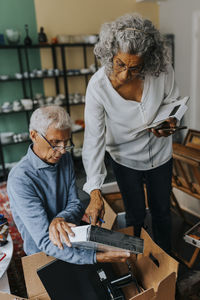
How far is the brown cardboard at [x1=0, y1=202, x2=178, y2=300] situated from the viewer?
103cm

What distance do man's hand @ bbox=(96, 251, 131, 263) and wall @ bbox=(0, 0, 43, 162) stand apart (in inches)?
132

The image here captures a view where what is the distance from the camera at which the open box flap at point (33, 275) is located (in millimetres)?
1168

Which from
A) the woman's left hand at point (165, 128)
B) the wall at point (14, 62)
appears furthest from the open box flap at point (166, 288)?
the wall at point (14, 62)

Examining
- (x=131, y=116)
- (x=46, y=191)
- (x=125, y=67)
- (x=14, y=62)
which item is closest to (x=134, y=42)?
(x=125, y=67)

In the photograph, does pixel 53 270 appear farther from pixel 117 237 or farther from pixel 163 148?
pixel 163 148

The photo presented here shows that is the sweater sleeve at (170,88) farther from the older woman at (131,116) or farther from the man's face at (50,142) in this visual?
the man's face at (50,142)

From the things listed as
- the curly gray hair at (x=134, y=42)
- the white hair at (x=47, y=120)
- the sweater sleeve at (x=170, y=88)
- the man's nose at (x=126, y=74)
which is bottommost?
the white hair at (x=47, y=120)

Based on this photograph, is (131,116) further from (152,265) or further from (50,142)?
(152,265)

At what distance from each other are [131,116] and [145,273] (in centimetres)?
74

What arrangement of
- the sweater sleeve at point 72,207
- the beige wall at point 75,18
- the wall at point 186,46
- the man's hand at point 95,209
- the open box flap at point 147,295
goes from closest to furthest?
1. the open box flap at point 147,295
2. the man's hand at point 95,209
3. the sweater sleeve at point 72,207
4. the beige wall at point 75,18
5. the wall at point 186,46

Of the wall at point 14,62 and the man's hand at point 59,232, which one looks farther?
the wall at point 14,62

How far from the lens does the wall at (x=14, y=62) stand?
3768 millimetres

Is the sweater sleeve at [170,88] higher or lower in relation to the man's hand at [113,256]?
higher

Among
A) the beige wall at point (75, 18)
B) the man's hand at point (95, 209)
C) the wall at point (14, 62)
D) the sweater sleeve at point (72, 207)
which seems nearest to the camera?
the man's hand at point (95, 209)
